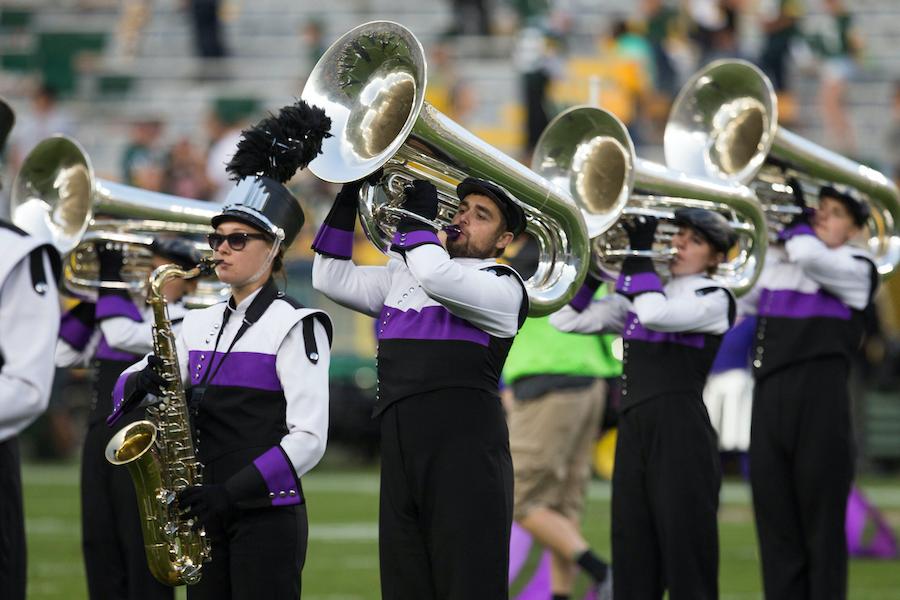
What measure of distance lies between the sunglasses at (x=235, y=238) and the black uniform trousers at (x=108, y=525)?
1.23 metres

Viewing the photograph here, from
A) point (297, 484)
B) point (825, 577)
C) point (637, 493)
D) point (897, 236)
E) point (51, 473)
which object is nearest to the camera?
point (297, 484)

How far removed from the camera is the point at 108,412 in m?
6.52

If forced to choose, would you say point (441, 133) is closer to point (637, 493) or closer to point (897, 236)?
point (637, 493)

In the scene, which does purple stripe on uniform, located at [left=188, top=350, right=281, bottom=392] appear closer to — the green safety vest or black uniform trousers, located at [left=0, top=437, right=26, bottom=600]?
black uniform trousers, located at [left=0, top=437, right=26, bottom=600]

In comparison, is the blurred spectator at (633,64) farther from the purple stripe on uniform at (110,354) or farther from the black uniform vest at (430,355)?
the black uniform vest at (430,355)

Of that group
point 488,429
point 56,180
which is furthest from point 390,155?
point 56,180

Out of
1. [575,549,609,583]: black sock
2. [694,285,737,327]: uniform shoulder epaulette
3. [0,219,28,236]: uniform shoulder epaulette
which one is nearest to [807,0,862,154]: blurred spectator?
[575,549,609,583]: black sock

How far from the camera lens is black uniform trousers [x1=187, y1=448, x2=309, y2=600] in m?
5.00

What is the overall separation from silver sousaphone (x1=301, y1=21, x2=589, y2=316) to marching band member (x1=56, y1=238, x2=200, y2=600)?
127 cm

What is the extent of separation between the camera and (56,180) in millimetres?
7086

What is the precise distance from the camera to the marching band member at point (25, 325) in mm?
4398

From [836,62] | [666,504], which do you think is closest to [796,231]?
[666,504]

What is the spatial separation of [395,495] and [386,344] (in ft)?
1.58

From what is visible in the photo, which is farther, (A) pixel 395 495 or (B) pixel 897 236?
(B) pixel 897 236
